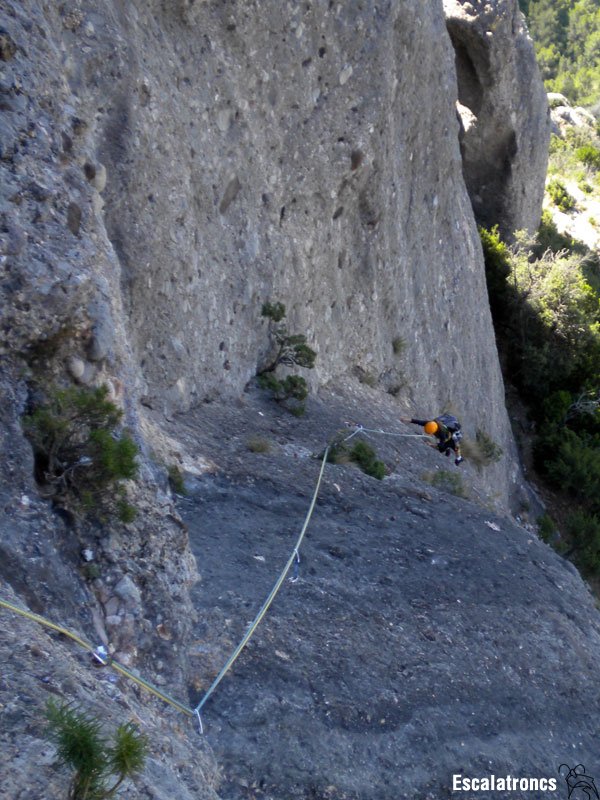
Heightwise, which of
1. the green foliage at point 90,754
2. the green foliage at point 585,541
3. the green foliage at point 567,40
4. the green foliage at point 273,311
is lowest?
the green foliage at point 585,541

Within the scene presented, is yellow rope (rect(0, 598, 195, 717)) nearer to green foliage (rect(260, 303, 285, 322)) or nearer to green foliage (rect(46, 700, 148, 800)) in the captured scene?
green foliage (rect(46, 700, 148, 800))

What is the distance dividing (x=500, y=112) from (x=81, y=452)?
20.5m

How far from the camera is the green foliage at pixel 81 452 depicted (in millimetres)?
4867

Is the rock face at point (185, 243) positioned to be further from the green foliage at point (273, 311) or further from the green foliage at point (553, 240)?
the green foliage at point (553, 240)

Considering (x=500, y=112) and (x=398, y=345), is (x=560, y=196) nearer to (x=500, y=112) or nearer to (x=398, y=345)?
(x=500, y=112)

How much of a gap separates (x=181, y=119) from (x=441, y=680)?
19.6 ft

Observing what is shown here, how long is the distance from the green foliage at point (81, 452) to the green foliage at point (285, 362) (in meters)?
5.39

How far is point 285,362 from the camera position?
1108 cm

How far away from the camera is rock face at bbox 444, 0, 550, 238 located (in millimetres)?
21328

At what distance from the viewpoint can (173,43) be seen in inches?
357

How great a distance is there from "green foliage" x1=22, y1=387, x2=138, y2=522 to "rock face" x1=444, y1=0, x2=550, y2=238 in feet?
62.0

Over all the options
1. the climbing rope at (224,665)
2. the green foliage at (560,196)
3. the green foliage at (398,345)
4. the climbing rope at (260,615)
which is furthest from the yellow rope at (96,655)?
the green foliage at (560,196)

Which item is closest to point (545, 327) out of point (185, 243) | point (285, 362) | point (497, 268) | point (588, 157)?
point (497, 268)

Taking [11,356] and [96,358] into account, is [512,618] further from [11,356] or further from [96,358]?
[11,356]
